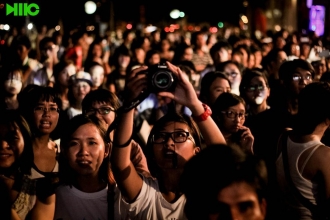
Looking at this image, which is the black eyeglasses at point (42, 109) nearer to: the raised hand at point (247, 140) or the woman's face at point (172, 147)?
the raised hand at point (247, 140)

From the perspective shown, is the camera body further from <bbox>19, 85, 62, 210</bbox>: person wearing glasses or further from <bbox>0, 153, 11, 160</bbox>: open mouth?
<bbox>19, 85, 62, 210</bbox>: person wearing glasses

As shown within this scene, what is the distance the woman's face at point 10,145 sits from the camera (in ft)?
15.0

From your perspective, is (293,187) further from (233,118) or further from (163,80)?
(233,118)

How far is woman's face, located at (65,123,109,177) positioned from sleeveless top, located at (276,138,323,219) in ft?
4.06

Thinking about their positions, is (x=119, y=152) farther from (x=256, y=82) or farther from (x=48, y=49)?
(x=48, y=49)

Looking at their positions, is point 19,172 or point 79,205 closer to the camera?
point 79,205

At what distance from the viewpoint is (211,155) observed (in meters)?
3.02

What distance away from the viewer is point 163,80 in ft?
13.2

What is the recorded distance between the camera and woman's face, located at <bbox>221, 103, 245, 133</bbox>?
6117mm

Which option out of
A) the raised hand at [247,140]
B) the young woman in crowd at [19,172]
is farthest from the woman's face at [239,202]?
the raised hand at [247,140]

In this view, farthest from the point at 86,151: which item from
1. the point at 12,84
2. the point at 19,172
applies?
the point at 12,84

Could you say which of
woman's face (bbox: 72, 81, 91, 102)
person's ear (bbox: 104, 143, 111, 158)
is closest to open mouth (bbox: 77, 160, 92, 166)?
person's ear (bbox: 104, 143, 111, 158)

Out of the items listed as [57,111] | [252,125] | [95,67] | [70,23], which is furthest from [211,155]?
[70,23]

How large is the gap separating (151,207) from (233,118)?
2.02 metres
